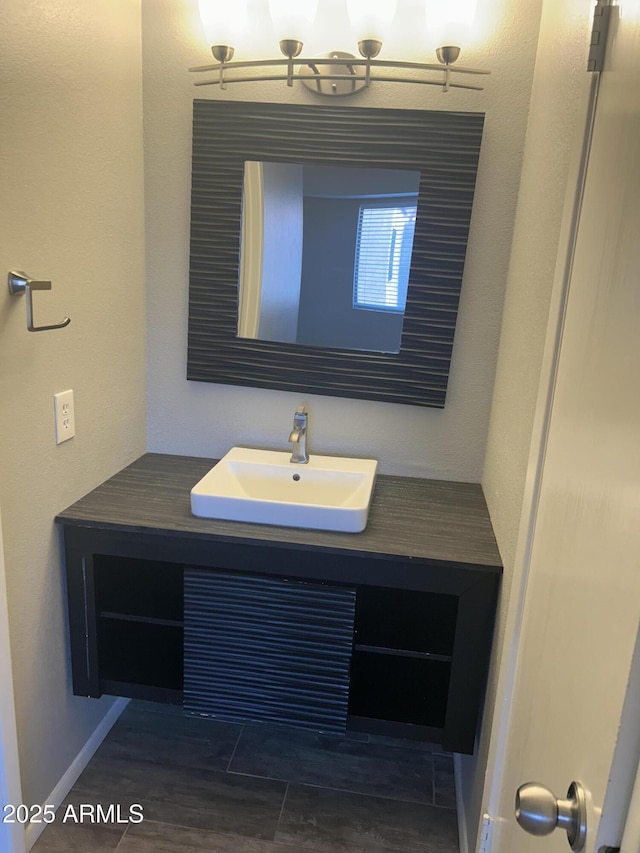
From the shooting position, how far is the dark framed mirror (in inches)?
69.6

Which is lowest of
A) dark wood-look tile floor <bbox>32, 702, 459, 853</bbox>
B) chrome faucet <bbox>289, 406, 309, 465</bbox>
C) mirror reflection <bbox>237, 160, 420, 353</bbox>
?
dark wood-look tile floor <bbox>32, 702, 459, 853</bbox>

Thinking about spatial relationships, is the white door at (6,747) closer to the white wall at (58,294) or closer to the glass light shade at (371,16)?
the white wall at (58,294)

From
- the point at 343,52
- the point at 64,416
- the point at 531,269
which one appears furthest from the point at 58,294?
the point at 531,269

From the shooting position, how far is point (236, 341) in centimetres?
198

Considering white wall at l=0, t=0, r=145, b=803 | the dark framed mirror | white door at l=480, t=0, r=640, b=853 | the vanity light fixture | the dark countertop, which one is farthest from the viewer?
the dark framed mirror

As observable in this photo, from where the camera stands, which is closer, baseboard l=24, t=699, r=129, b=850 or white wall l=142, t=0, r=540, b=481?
baseboard l=24, t=699, r=129, b=850

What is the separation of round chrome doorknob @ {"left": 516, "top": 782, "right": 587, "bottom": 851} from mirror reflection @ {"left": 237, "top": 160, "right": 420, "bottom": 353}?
1374mm

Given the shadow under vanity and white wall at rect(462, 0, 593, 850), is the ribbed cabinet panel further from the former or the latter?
white wall at rect(462, 0, 593, 850)

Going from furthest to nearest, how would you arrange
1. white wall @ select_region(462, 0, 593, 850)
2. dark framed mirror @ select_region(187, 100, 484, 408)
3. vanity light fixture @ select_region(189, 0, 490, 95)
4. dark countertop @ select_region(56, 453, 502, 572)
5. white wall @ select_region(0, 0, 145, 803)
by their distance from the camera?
dark framed mirror @ select_region(187, 100, 484, 408), vanity light fixture @ select_region(189, 0, 490, 95), dark countertop @ select_region(56, 453, 502, 572), white wall @ select_region(0, 0, 145, 803), white wall @ select_region(462, 0, 593, 850)

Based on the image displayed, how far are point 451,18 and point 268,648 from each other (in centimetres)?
169

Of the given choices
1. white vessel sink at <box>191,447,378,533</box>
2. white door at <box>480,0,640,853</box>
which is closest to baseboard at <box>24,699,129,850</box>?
white vessel sink at <box>191,447,378,533</box>

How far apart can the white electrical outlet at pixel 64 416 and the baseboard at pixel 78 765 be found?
0.95 meters

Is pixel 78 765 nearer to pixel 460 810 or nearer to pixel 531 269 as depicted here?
pixel 460 810

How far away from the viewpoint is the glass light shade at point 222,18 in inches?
66.1
